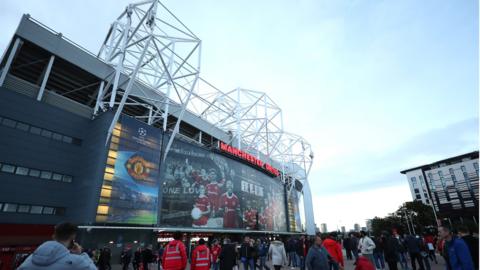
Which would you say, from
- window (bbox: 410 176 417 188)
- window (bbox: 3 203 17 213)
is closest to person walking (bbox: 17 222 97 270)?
window (bbox: 3 203 17 213)

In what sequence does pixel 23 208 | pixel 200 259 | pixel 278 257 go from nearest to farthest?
pixel 200 259 → pixel 278 257 → pixel 23 208

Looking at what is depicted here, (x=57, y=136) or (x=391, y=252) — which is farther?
(x=57, y=136)

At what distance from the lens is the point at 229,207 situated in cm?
3569

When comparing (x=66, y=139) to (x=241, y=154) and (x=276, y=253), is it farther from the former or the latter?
(x=241, y=154)

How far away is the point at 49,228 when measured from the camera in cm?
2089

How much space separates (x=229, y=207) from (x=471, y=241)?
31932mm

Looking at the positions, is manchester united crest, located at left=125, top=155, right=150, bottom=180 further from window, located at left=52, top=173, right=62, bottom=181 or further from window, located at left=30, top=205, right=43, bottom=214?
window, located at left=30, top=205, right=43, bottom=214

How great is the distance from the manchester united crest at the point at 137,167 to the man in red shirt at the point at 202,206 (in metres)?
7.95

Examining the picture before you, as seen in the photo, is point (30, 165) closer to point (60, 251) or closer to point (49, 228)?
point (49, 228)

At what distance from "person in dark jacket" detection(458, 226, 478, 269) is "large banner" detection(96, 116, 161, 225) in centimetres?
2308

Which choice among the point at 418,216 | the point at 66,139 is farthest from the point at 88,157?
the point at 418,216

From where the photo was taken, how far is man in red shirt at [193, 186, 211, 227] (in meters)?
30.5

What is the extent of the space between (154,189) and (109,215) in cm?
506

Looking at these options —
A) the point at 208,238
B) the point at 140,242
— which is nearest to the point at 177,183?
the point at 140,242
